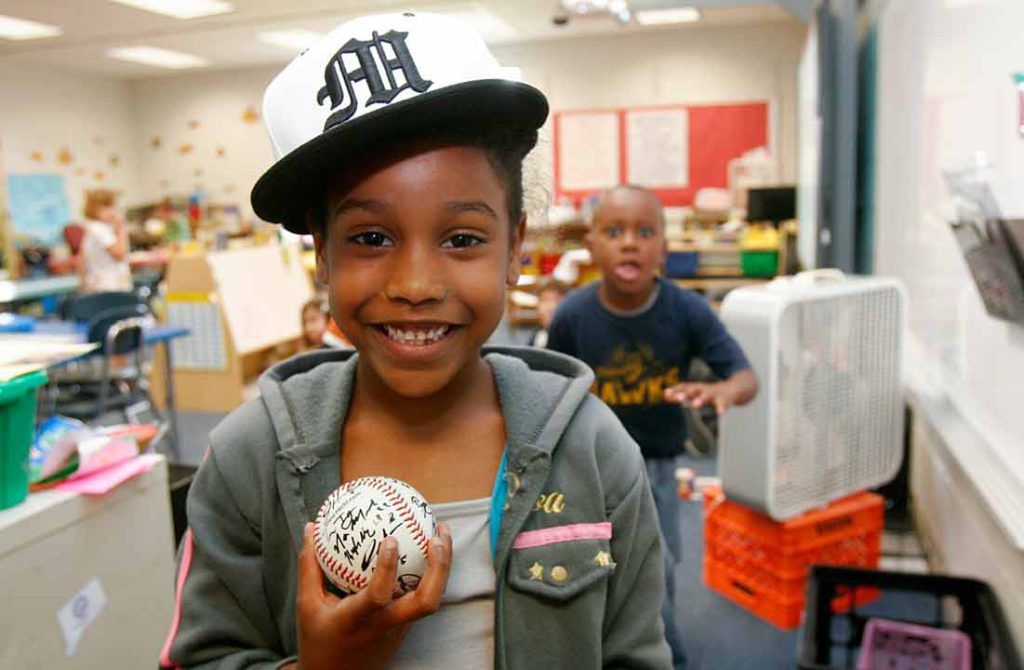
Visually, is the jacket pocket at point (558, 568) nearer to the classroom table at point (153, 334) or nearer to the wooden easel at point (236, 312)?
the classroom table at point (153, 334)

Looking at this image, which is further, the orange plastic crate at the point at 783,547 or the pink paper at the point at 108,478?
the orange plastic crate at the point at 783,547

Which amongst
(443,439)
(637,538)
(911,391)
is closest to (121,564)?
(443,439)

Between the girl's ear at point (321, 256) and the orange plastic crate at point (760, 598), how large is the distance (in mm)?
1968

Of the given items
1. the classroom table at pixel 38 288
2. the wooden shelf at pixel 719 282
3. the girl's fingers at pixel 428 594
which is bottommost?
the wooden shelf at pixel 719 282

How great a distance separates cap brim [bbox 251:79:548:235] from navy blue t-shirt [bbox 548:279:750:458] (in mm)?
1190

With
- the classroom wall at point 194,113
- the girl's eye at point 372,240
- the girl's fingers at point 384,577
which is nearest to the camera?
the girl's fingers at point 384,577

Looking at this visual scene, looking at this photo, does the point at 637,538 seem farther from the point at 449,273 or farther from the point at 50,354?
the point at 50,354

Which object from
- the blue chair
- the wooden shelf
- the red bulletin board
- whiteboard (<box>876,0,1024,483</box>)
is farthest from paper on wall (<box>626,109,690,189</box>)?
the blue chair

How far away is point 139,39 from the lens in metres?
0.93

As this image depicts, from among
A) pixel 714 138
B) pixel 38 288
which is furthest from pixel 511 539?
pixel 714 138

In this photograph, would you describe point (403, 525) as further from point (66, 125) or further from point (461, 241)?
point (66, 125)

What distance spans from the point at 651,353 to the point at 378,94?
1348 millimetres

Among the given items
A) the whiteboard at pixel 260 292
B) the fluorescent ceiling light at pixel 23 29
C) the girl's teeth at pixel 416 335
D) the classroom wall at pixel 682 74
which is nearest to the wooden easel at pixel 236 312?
Answer: the whiteboard at pixel 260 292

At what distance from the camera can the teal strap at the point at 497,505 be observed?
2.53 ft
